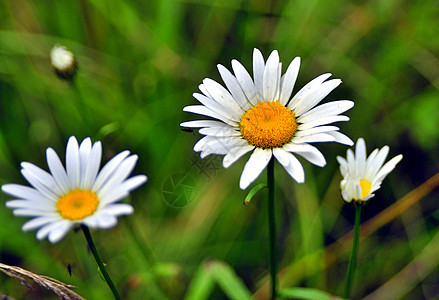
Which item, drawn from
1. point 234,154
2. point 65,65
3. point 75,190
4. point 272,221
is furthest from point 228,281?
point 65,65

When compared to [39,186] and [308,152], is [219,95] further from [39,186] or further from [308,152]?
[39,186]

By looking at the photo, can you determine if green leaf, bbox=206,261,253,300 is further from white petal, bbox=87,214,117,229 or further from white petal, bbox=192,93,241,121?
white petal, bbox=87,214,117,229

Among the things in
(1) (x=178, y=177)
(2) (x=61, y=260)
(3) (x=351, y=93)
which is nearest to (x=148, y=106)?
(1) (x=178, y=177)

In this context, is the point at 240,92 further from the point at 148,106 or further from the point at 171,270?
the point at 148,106

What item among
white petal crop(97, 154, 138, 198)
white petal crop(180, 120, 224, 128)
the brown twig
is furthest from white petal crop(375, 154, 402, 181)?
the brown twig

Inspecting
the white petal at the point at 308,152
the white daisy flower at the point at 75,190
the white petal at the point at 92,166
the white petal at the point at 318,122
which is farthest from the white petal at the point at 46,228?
the white petal at the point at 318,122
